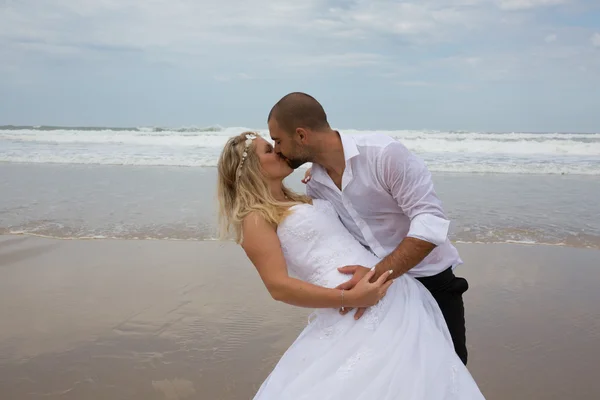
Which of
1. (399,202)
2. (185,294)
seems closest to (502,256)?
(185,294)

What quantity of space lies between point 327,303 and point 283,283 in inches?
7.7

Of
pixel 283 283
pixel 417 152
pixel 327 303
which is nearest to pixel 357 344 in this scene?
pixel 327 303

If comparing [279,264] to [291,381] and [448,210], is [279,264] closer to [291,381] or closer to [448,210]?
[291,381]

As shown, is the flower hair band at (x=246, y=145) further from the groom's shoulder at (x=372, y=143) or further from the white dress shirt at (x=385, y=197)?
the groom's shoulder at (x=372, y=143)

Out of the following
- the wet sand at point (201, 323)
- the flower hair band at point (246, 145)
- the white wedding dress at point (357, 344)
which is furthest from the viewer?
the wet sand at point (201, 323)

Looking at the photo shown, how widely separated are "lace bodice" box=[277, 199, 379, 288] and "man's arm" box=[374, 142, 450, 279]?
176 mm

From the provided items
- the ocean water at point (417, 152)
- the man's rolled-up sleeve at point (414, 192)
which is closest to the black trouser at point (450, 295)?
the man's rolled-up sleeve at point (414, 192)

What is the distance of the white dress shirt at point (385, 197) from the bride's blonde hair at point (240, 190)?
9.7 inches

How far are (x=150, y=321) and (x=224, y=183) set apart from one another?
8.99 ft

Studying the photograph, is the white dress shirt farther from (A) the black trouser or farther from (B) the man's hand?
(B) the man's hand

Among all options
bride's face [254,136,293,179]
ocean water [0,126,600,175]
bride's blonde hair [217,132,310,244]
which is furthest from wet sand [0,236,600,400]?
ocean water [0,126,600,175]

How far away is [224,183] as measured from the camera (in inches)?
109

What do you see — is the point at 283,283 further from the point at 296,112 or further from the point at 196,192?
the point at 196,192

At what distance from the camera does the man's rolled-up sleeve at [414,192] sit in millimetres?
2545
